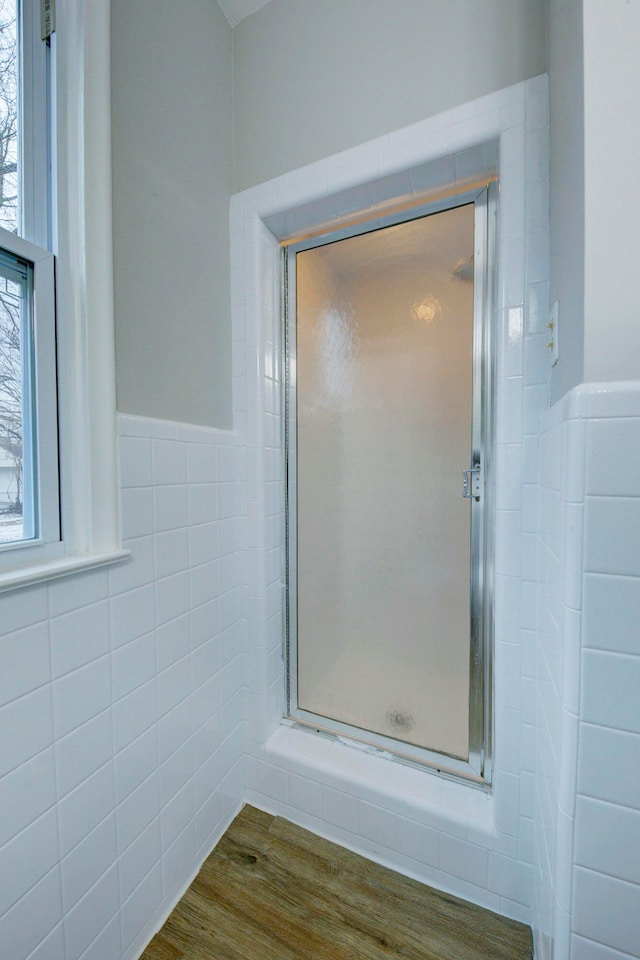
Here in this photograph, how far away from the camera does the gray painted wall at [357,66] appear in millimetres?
922

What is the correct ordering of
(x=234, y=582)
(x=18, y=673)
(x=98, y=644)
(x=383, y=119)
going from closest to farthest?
1. (x=18, y=673)
2. (x=98, y=644)
3. (x=383, y=119)
4. (x=234, y=582)

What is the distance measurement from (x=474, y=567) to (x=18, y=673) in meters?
1.11

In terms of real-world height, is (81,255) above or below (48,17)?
below

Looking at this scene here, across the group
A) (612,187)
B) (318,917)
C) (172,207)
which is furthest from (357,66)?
(318,917)

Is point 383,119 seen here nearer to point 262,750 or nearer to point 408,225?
point 408,225

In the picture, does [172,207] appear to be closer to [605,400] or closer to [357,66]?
[357,66]

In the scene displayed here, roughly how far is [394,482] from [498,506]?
0.39 metres

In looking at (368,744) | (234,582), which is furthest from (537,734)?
(234,582)

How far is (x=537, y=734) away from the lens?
0.88 metres

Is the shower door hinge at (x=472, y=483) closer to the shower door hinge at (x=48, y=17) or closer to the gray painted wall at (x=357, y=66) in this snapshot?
the gray painted wall at (x=357, y=66)

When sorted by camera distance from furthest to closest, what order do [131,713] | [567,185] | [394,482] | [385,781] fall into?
[394,482] < [385,781] < [131,713] < [567,185]

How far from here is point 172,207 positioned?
3.36 feet

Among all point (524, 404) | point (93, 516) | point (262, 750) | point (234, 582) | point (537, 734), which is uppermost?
point (524, 404)

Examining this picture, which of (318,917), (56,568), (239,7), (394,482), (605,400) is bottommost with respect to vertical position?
(318,917)
